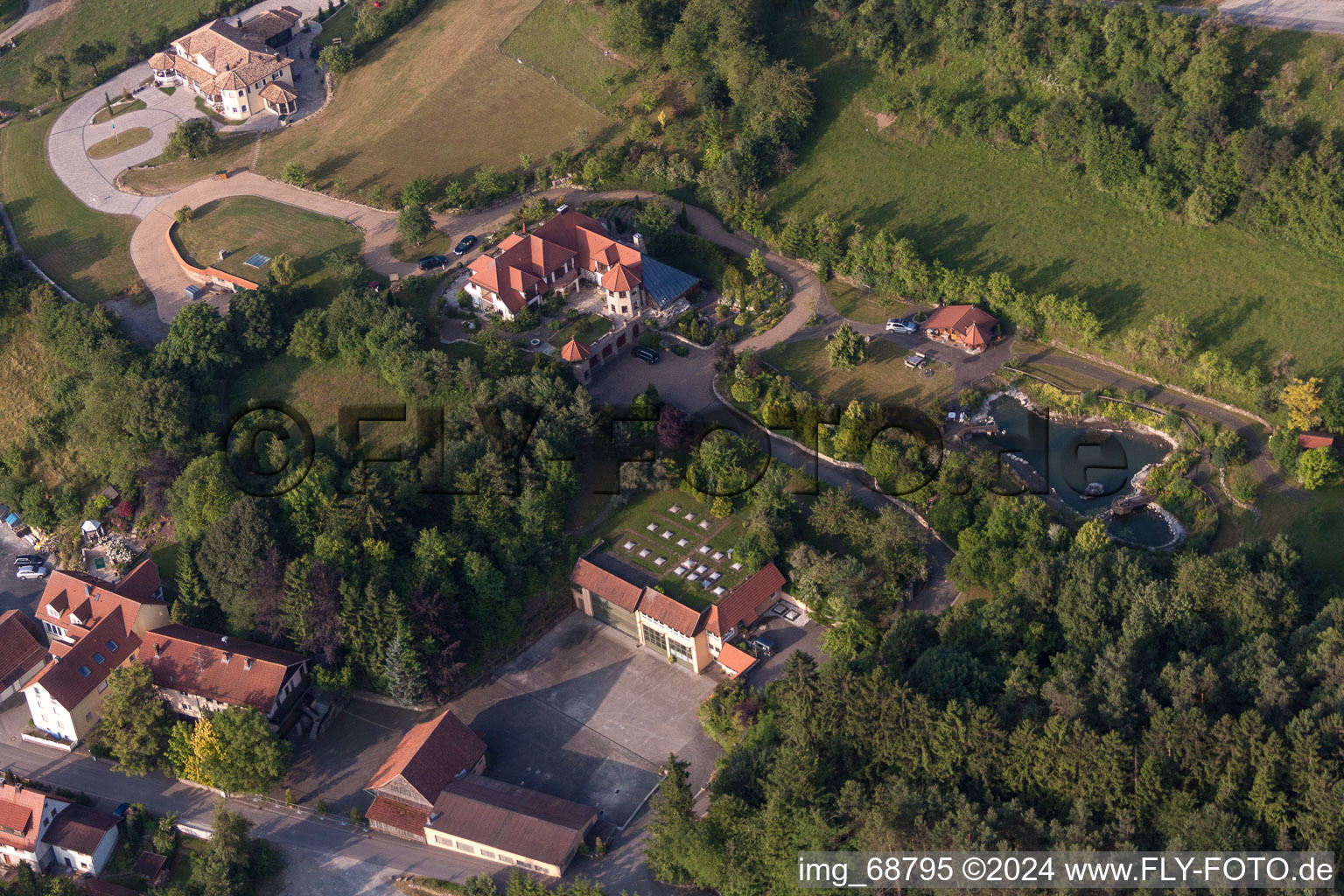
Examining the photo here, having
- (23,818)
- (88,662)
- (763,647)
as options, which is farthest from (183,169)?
(763,647)

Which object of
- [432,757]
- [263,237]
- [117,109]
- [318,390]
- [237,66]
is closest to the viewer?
[432,757]

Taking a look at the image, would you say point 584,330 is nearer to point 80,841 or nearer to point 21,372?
point 21,372

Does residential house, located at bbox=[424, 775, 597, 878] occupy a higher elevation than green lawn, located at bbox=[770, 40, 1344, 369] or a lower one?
lower

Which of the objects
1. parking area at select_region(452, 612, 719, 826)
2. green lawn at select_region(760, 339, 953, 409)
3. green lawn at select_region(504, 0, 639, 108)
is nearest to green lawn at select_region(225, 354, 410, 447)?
parking area at select_region(452, 612, 719, 826)

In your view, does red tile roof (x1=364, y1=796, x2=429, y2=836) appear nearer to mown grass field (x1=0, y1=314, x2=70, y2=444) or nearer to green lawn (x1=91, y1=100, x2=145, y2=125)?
mown grass field (x1=0, y1=314, x2=70, y2=444)

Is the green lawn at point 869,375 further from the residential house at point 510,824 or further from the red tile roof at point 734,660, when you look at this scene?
the residential house at point 510,824

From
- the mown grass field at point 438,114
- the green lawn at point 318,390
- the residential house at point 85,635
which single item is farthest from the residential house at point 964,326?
the residential house at point 85,635

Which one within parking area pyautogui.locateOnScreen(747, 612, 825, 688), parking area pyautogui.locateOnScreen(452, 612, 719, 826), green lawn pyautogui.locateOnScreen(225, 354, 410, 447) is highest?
green lawn pyautogui.locateOnScreen(225, 354, 410, 447)
